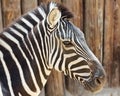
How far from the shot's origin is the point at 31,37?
9.70 feet

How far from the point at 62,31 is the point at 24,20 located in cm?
30

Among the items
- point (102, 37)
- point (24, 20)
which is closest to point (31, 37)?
point (24, 20)

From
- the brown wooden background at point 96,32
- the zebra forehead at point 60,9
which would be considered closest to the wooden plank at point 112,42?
the brown wooden background at point 96,32

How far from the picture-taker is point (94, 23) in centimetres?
493

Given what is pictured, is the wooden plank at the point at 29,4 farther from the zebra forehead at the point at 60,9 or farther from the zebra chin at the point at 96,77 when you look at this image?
the zebra chin at the point at 96,77

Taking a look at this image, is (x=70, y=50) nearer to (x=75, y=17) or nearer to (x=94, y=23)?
(x=75, y=17)

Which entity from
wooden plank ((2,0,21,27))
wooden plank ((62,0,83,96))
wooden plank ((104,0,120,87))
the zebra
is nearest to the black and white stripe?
the zebra

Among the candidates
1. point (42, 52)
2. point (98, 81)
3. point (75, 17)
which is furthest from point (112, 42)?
point (42, 52)

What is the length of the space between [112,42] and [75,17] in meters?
0.67

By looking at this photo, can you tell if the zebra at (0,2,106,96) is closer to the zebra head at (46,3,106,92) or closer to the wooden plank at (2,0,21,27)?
the zebra head at (46,3,106,92)

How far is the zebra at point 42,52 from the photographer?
289 centimetres

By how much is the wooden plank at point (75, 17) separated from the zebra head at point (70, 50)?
68.1 inches

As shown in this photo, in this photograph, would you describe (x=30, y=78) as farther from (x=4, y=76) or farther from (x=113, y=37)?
(x=113, y=37)

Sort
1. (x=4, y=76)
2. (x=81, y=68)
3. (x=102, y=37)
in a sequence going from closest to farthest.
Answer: (x=4, y=76), (x=81, y=68), (x=102, y=37)
